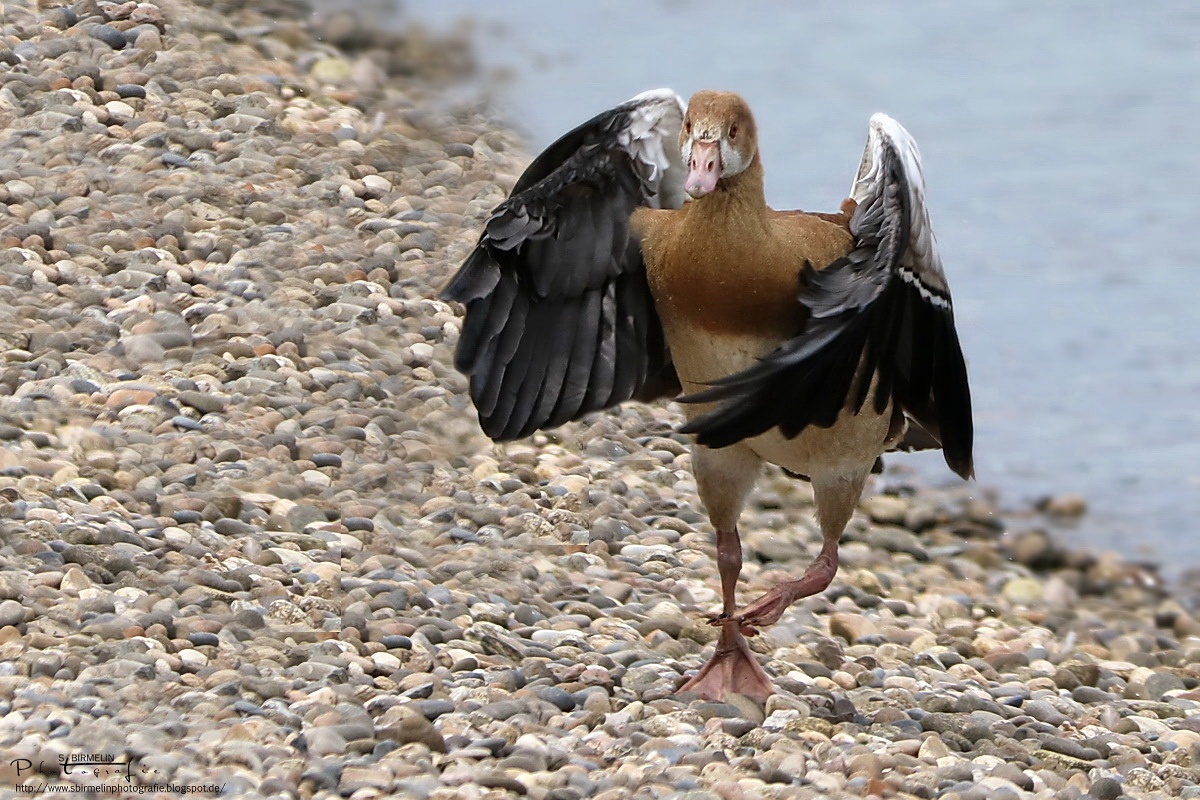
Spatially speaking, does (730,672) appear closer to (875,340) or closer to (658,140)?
(875,340)

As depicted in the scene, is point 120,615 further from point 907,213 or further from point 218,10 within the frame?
point 218,10

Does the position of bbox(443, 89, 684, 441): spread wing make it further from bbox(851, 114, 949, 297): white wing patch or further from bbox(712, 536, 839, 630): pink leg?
bbox(712, 536, 839, 630): pink leg

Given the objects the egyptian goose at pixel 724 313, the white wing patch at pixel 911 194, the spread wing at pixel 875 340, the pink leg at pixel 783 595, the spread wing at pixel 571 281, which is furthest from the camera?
the spread wing at pixel 571 281

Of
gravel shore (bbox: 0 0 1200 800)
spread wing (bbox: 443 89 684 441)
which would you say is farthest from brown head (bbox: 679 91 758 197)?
gravel shore (bbox: 0 0 1200 800)

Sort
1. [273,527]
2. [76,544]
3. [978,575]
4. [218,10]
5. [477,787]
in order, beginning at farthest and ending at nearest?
[218,10] < [978,575] < [273,527] < [76,544] < [477,787]

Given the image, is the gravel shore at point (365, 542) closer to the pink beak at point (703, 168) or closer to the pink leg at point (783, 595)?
the pink leg at point (783, 595)

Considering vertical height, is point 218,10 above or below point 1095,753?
above

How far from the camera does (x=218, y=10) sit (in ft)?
33.6

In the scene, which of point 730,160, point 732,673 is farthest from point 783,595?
point 730,160

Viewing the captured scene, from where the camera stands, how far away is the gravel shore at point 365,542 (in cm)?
496

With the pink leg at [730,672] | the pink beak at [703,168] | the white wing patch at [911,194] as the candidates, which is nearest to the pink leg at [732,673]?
the pink leg at [730,672]

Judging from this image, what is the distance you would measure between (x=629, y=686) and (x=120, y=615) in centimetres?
157

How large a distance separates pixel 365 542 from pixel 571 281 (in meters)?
1.27

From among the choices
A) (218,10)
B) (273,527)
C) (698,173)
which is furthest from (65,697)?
(218,10)
